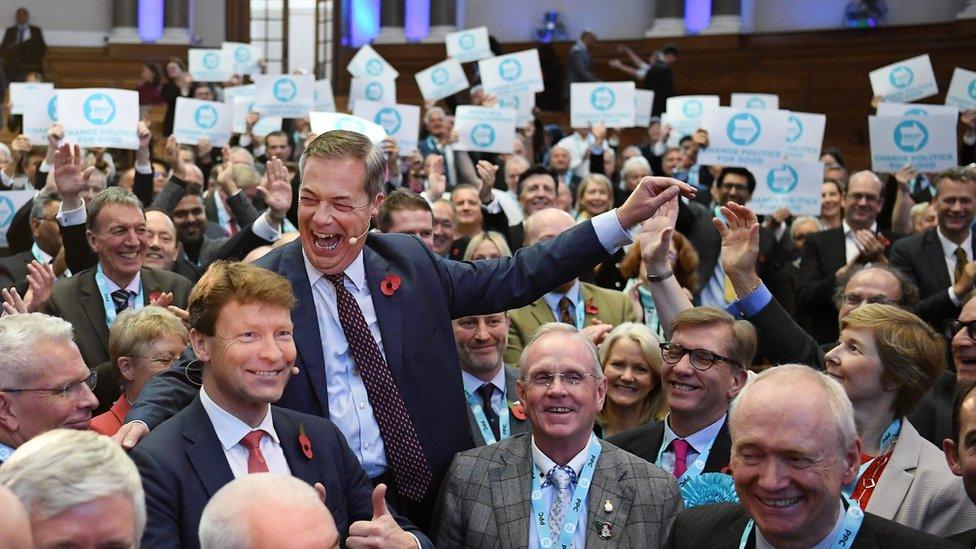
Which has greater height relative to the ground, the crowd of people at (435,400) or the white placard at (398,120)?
the white placard at (398,120)

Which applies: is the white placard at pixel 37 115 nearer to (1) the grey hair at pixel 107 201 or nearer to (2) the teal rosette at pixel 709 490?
(1) the grey hair at pixel 107 201

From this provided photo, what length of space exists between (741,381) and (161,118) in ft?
42.5

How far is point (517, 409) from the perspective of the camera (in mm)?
4359

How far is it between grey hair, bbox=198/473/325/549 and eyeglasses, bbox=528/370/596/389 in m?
1.22

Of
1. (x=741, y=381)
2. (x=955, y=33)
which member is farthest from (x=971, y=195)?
(x=955, y=33)

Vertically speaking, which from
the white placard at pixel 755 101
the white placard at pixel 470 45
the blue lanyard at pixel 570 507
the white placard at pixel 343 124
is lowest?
the blue lanyard at pixel 570 507

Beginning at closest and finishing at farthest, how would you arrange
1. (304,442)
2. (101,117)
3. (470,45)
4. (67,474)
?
(67,474), (304,442), (101,117), (470,45)

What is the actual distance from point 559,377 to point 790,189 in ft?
16.4

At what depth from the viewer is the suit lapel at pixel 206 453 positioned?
9.34 ft

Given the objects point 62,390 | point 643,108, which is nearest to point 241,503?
point 62,390

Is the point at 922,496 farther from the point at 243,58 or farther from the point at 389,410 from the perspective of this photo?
the point at 243,58

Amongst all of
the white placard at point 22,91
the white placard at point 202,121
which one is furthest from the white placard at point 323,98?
the white placard at point 22,91

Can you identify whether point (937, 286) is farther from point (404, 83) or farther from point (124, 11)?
point (124, 11)

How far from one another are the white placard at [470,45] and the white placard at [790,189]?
13.4 ft
